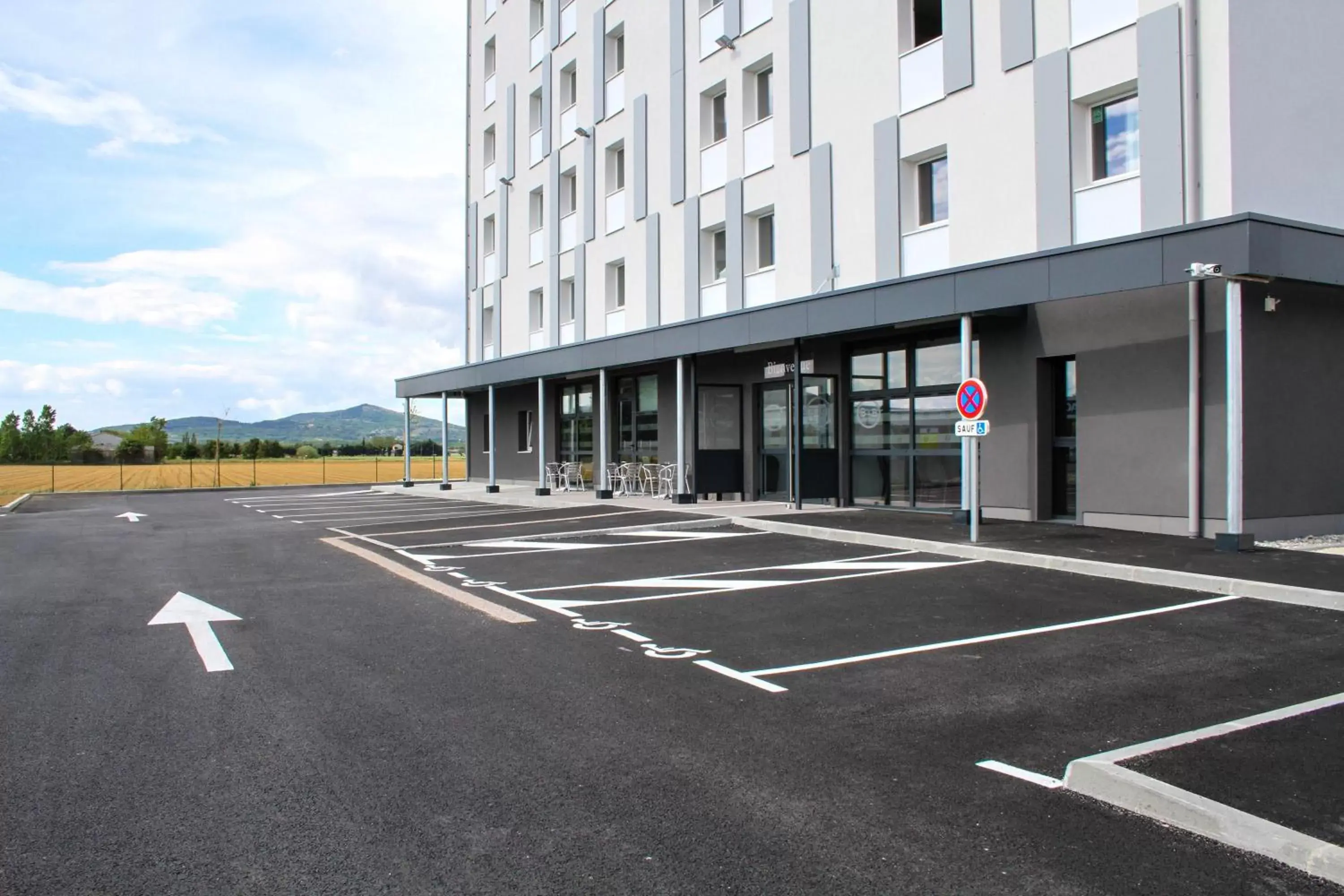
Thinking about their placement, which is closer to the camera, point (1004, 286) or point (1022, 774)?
point (1022, 774)

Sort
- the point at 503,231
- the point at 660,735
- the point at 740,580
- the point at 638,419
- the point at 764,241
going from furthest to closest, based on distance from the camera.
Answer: the point at 503,231
the point at 638,419
the point at 764,241
the point at 740,580
the point at 660,735

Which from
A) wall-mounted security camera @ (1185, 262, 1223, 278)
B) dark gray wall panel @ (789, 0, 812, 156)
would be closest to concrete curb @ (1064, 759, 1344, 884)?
wall-mounted security camera @ (1185, 262, 1223, 278)

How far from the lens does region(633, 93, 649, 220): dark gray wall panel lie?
75.7 feet

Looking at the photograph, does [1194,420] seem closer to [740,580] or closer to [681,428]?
[740,580]

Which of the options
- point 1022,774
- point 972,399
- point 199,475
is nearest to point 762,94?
point 972,399

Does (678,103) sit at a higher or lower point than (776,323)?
higher

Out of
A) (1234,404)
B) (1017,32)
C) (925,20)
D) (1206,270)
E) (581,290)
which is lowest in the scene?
(1234,404)

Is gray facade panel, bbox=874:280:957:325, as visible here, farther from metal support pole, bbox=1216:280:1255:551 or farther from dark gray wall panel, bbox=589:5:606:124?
dark gray wall panel, bbox=589:5:606:124

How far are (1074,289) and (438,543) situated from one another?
9.52 m

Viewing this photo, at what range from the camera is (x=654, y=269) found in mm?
22734

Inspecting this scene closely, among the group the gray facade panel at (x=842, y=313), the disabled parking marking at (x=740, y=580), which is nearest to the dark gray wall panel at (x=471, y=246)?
the gray facade panel at (x=842, y=313)

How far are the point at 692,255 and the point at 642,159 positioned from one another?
3478 mm

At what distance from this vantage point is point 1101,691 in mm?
5391

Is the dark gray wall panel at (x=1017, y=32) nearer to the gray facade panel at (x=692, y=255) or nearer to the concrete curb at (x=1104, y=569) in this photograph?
→ the concrete curb at (x=1104, y=569)
